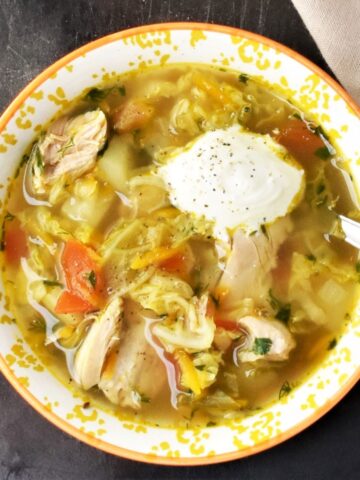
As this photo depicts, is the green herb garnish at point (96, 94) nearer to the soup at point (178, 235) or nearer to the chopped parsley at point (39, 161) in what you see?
the soup at point (178, 235)

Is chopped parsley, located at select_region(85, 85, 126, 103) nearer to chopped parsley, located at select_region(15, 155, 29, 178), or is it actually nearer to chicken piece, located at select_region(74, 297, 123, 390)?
chopped parsley, located at select_region(15, 155, 29, 178)

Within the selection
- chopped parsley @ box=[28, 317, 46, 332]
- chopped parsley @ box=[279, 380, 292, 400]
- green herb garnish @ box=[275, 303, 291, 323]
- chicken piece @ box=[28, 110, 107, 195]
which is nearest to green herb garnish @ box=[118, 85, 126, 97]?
chicken piece @ box=[28, 110, 107, 195]

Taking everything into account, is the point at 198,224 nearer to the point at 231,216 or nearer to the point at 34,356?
the point at 231,216

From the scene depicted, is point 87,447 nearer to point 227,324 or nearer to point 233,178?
point 227,324

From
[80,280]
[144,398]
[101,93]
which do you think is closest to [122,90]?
[101,93]

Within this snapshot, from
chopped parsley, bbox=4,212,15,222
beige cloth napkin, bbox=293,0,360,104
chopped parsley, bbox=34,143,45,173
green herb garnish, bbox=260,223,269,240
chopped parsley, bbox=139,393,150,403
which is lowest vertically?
chopped parsley, bbox=139,393,150,403

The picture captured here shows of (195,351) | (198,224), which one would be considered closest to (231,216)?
(198,224)

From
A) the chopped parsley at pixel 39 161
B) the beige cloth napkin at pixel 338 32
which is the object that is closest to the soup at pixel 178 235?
the chopped parsley at pixel 39 161
